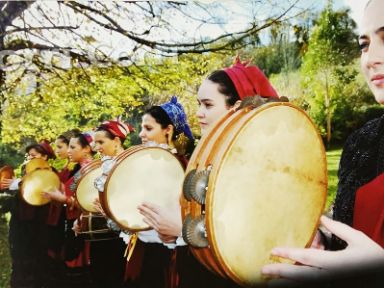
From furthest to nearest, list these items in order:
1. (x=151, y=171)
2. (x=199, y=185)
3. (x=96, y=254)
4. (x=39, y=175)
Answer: (x=39, y=175), (x=96, y=254), (x=151, y=171), (x=199, y=185)

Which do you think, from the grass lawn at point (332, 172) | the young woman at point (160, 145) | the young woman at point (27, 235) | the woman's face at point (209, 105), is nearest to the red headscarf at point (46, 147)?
the young woman at point (27, 235)

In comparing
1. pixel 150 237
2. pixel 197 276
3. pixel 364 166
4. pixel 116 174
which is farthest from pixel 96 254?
pixel 364 166

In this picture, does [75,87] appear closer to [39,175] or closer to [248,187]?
[39,175]

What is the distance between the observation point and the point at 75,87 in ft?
6.91

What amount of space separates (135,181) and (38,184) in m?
0.87

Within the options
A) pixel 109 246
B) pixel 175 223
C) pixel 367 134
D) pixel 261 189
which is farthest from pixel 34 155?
pixel 367 134

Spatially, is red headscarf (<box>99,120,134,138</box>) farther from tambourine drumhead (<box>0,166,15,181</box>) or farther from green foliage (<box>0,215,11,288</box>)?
green foliage (<box>0,215,11,288</box>)

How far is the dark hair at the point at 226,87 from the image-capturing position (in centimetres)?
153

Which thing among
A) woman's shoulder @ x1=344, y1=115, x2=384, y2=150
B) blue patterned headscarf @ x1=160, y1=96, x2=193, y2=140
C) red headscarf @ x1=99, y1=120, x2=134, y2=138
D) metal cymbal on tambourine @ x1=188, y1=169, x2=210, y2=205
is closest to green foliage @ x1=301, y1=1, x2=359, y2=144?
woman's shoulder @ x1=344, y1=115, x2=384, y2=150

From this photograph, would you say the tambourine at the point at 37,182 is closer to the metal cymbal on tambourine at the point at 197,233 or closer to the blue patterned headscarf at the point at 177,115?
the blue patterned headscarf at the point at 177,115

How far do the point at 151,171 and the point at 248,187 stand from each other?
710 millimetres

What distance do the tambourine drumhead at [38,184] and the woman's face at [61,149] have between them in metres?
0.15

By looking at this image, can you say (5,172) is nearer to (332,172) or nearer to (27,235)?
(27,235)

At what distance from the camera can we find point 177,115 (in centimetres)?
187
